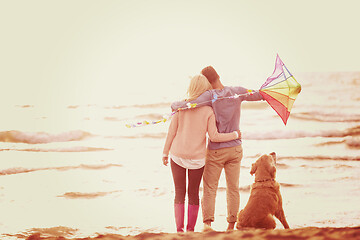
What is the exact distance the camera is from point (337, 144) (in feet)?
43.9

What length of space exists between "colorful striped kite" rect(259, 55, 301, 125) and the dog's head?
0.45 meters

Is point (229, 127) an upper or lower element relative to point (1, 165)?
upper

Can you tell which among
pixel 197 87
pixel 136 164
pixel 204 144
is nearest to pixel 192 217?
pixel 204 144

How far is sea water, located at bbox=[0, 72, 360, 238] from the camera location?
23.0ft

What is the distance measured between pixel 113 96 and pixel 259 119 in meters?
6.16

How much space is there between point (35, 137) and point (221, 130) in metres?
10.4

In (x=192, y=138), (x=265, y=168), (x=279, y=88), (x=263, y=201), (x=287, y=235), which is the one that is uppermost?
(x=279, y=88)

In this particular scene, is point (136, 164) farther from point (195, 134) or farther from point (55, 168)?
point (195, 134)

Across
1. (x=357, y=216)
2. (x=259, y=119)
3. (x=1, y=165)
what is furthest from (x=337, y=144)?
(x=1, y=165)

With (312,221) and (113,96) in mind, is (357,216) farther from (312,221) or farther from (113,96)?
(113,96)

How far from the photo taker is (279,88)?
191 inches

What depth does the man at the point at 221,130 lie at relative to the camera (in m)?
4.84

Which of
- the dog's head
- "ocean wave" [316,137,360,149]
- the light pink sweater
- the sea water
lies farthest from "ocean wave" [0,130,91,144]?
the dog's head

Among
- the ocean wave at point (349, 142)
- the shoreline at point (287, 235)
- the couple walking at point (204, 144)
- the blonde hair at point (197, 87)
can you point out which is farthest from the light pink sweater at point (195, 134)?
the ocean wave at point (349, 142)
